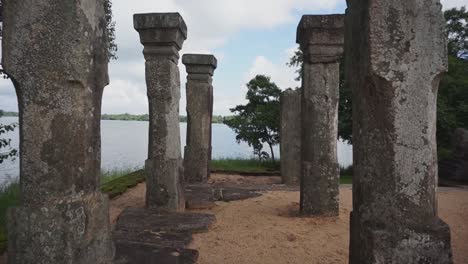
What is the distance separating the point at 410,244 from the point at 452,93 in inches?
438

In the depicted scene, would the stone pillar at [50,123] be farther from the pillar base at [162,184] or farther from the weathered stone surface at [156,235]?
the pillar base at [162,184]

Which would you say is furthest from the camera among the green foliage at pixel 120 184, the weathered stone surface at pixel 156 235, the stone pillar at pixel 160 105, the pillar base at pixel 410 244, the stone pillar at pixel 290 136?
the stone pillar at pixel 290 136

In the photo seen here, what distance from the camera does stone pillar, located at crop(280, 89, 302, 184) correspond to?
34.3 ft

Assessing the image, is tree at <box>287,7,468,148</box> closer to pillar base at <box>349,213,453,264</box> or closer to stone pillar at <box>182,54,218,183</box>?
stone pillar at <box>182,54,218,183</box>

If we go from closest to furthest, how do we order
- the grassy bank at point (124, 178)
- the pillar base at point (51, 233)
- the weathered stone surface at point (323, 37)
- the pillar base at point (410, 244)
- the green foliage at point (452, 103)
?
the pillar base at point (410, 244)
the pillar base at point (51, 233)
the grassy bank at point (124, 178)
the weathered stone surface at point (323, 37)
the green foliage at point (452, 103)

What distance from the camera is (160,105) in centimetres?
619

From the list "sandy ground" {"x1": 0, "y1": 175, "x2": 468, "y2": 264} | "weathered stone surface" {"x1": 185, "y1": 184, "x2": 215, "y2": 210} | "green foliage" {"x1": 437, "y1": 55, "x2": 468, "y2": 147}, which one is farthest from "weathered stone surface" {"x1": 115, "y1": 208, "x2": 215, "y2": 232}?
"green foliage" {"x1": 437, "y1": 55, "x2": 468, "y2": 147}

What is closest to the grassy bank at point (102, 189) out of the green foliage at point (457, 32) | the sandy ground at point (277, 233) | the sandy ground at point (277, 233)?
the sandy ground at point (277, 233)

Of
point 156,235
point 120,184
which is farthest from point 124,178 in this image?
point 156,235

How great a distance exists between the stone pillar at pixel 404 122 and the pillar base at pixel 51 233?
208cm

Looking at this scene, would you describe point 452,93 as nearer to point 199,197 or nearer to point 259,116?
point 259,116

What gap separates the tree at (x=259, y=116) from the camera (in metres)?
14.6

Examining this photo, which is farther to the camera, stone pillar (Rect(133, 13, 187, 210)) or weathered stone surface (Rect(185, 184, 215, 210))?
weathered stone surface (Rect(185, 184, 215, 210))

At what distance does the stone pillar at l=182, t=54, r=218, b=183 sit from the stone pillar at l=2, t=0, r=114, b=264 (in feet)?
24.0
